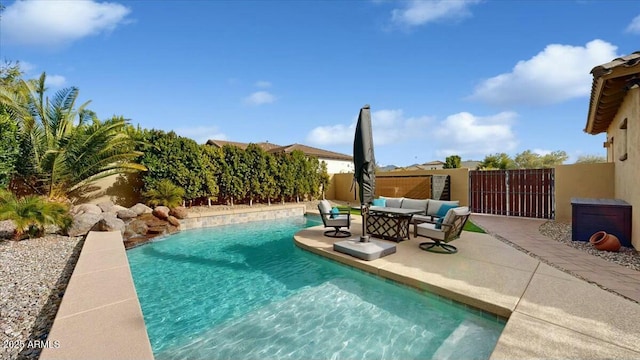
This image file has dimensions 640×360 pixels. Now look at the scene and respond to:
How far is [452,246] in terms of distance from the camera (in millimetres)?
6492

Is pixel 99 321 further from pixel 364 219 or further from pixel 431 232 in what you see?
pixel 431 232

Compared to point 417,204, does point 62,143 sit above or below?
above

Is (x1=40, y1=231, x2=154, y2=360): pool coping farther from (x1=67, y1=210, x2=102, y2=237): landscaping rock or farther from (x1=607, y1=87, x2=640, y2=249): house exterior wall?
(x1=607, y1=87, x2=640, y2=249): house exterior wall

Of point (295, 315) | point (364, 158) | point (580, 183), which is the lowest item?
point (295, 315)

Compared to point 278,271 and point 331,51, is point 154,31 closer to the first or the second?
point 331,51

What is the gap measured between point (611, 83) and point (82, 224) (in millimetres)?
14041

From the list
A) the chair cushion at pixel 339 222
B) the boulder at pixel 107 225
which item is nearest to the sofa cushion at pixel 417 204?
the chair cushion at pixel 339 222

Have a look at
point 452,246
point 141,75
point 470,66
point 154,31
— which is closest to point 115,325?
point 452,246

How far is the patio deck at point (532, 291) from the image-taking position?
104 inches

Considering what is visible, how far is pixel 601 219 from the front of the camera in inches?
250

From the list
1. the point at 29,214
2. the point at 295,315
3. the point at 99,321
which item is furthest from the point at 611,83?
the point at 29,214

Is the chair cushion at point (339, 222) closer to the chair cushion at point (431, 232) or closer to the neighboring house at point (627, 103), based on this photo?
the chair cushion at point (431, 232)

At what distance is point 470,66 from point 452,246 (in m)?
8.95

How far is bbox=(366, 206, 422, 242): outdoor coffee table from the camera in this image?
7084 mm
